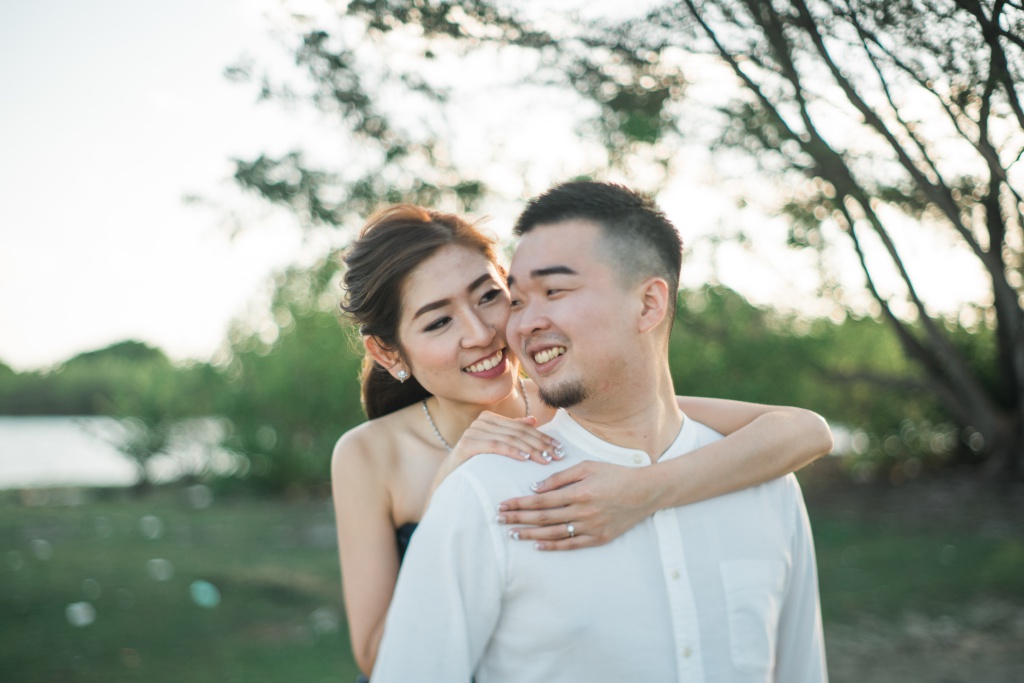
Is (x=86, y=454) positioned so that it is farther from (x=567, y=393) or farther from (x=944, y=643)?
(x=567, y=393)

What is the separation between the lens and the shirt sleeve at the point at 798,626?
7.22 feet

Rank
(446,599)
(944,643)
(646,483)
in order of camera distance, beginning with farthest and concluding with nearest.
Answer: (944,643)
(646,483)
(446,599)

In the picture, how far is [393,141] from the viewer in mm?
5980

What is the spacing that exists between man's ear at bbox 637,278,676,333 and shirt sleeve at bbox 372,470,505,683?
2.02 feet

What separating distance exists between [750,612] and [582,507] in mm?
486

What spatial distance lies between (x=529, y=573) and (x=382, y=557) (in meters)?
0.99

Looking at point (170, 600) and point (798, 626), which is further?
point (170, 600)

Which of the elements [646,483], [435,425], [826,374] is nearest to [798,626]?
[646,483]

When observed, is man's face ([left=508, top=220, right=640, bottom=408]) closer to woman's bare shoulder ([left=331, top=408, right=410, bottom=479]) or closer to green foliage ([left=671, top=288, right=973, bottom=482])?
woman's bare shoulder ([left=331, top=408, right=410, bottom=479])

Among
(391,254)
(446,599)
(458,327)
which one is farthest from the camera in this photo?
(391,254)

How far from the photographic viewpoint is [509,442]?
6.66ft

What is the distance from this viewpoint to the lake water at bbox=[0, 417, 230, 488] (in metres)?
12.5

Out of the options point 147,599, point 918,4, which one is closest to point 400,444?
point 918,4

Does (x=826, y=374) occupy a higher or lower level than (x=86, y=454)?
lower
